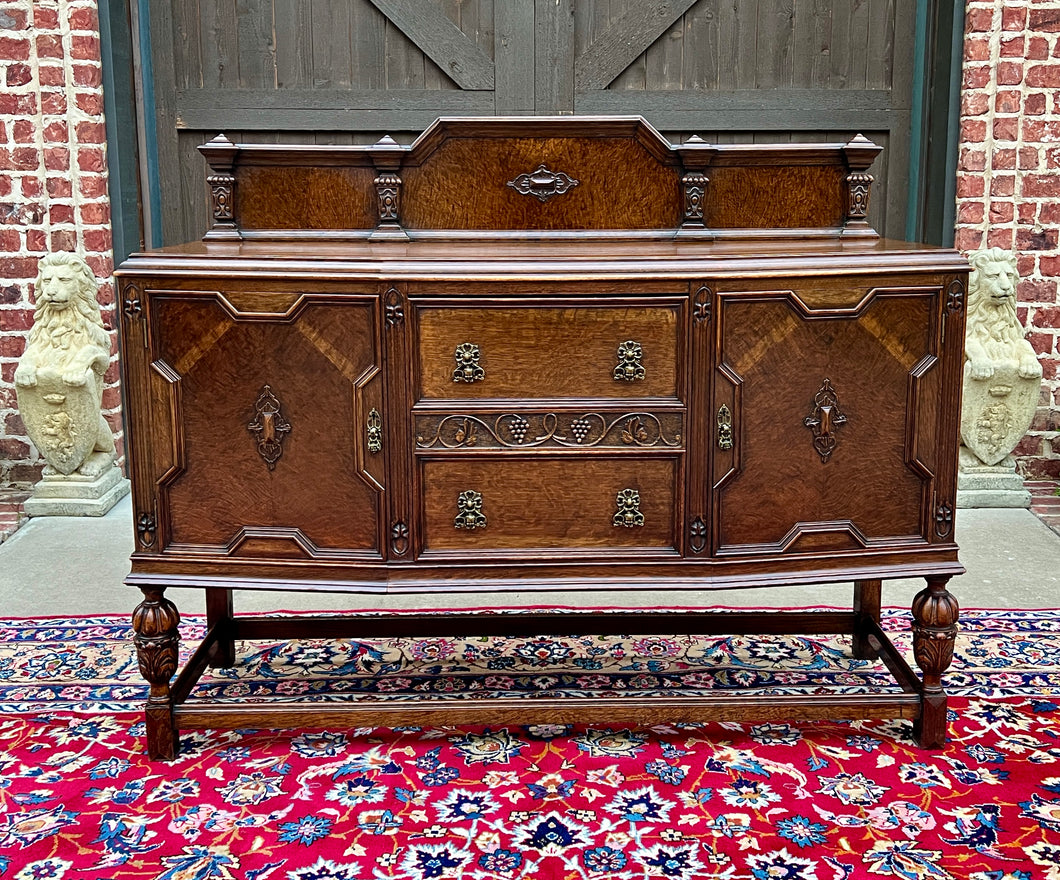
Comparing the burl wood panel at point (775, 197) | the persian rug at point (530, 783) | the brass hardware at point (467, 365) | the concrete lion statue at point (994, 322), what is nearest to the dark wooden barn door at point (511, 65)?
the concrete lion statue at point (994, 322)

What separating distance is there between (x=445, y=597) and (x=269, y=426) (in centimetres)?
156

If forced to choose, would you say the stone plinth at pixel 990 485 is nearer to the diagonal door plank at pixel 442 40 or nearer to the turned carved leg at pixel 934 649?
the turned carved leg at pixel 934 649

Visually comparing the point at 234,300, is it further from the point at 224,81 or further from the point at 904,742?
the point at 224,81

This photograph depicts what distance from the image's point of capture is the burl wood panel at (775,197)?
2.93m

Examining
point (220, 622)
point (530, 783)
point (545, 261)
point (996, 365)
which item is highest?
point (545, 261)

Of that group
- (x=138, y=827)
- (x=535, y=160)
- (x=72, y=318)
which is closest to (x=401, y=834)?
(x=138, y=827)

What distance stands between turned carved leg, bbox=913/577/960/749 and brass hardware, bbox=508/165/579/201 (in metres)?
1.40

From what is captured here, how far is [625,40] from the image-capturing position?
534 cm

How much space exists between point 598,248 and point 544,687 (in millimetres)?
1330

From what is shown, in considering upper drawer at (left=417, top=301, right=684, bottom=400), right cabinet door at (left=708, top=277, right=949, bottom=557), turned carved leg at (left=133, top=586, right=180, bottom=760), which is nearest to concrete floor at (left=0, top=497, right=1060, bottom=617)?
turned carved leg at (left=133, top=586, right=180, bottom=760)

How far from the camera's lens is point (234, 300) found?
270 cm

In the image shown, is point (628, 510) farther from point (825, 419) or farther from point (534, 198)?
point (534, 198)

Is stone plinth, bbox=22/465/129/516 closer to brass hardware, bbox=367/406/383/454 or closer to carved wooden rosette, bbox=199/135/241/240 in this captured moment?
carved wooden rosette, bbox=199/135/241/240

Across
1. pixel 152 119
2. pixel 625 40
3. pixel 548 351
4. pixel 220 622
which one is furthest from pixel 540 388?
pixel 152 119
